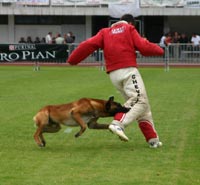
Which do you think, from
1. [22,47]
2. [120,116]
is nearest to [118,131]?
[120,116]

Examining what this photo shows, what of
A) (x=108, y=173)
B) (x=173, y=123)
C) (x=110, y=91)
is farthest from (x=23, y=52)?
(x=108, y=173)

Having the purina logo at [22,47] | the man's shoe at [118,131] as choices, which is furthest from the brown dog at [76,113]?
the purina logo at [22,47]

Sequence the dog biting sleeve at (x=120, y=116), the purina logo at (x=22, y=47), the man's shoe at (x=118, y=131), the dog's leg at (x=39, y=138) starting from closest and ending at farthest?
the man's shoe at (x=118, y=131) → the dog biting sleeve at (x=120, y=116) → the dog's leg at (x=39, y=138) → the purina logo at (x=22, y=47)

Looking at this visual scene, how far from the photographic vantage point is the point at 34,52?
3222 centimetres

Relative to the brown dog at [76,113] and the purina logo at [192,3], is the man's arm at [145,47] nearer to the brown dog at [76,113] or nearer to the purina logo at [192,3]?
the brown dog at [76,113]

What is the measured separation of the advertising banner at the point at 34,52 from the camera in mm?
32156

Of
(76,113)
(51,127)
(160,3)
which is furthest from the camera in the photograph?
(160,3)

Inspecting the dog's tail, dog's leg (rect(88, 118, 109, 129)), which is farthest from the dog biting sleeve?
the dog's tail

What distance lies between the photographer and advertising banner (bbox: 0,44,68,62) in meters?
32.2

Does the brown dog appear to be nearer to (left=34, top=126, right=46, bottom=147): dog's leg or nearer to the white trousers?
(left=34, top=126, right=46, bottom=147): dog's leg

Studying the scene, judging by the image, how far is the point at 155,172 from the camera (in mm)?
7410

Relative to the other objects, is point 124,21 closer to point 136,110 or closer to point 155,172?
point 136,110

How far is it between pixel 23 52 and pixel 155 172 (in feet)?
83.5

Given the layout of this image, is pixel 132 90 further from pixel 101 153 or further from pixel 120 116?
pixel 101 153
